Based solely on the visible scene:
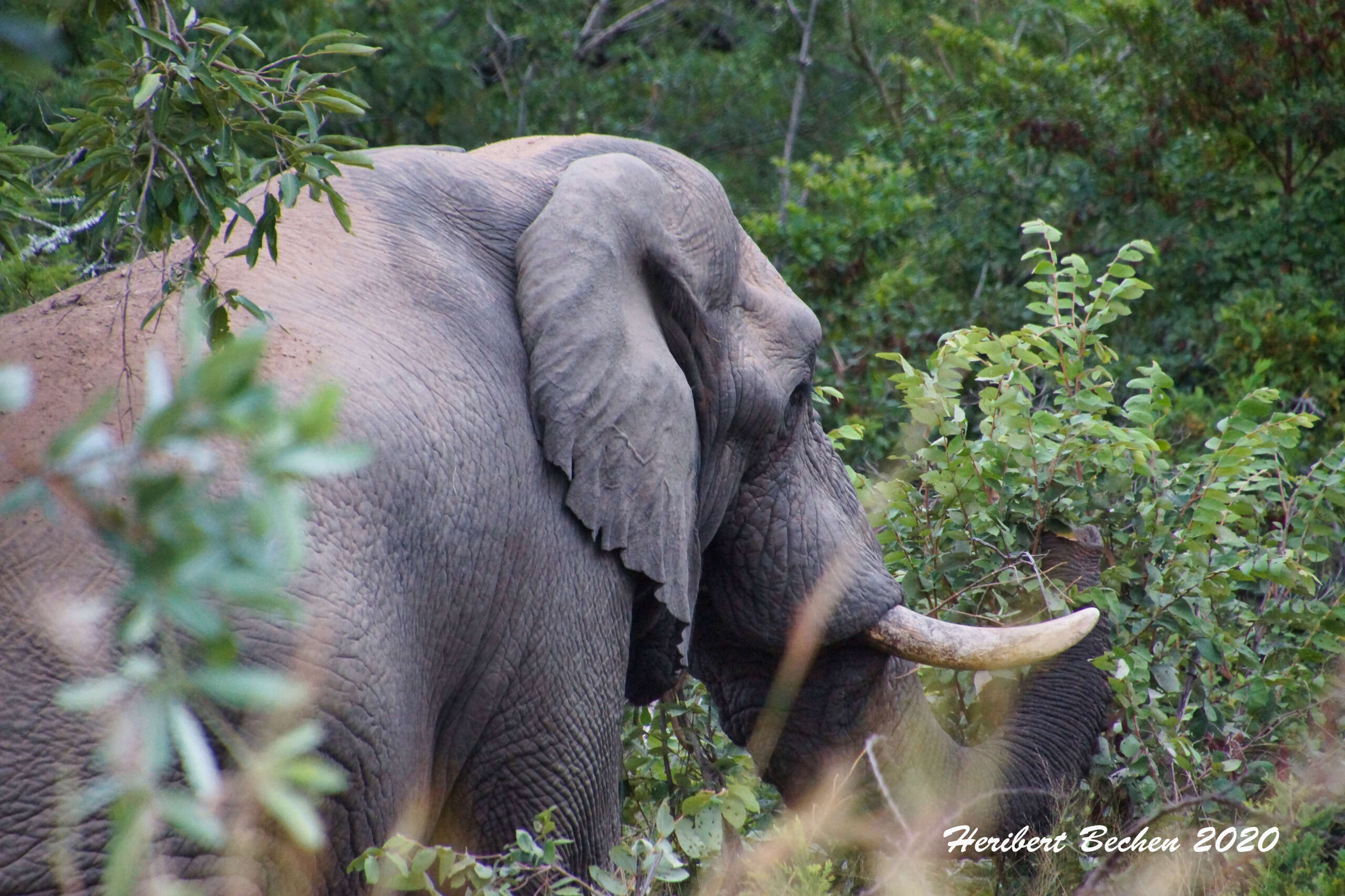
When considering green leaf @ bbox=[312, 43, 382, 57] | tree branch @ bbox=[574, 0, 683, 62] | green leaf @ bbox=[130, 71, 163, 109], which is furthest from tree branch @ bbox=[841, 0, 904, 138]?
green leaf @ bbox=[130, 71, 163, 109]

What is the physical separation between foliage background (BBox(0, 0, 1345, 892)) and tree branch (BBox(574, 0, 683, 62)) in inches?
2.5

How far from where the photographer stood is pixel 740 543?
333 cm

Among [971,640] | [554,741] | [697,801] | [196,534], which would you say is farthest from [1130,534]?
[196,534]

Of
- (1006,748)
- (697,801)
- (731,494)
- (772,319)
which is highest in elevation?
(772,319)

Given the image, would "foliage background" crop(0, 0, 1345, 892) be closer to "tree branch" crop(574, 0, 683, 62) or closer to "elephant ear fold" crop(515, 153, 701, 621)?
"tree branch" crop(574, 0, 683, 62)

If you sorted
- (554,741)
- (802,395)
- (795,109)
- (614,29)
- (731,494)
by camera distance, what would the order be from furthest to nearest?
(614,29), (795,109), (802,395), (731,494), (554,741)

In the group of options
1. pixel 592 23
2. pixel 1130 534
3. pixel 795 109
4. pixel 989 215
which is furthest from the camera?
pixel 592 23

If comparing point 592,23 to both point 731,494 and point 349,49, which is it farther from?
point 349,49

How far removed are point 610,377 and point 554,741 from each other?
2.14 feet

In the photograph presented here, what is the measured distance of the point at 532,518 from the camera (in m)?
2.57

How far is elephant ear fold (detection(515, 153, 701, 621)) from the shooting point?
8.70 ft

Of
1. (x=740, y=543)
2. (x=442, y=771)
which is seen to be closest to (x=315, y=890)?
(x=442, y=771)

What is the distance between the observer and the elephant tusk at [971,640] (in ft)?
10.4

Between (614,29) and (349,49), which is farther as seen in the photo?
(614,29)
